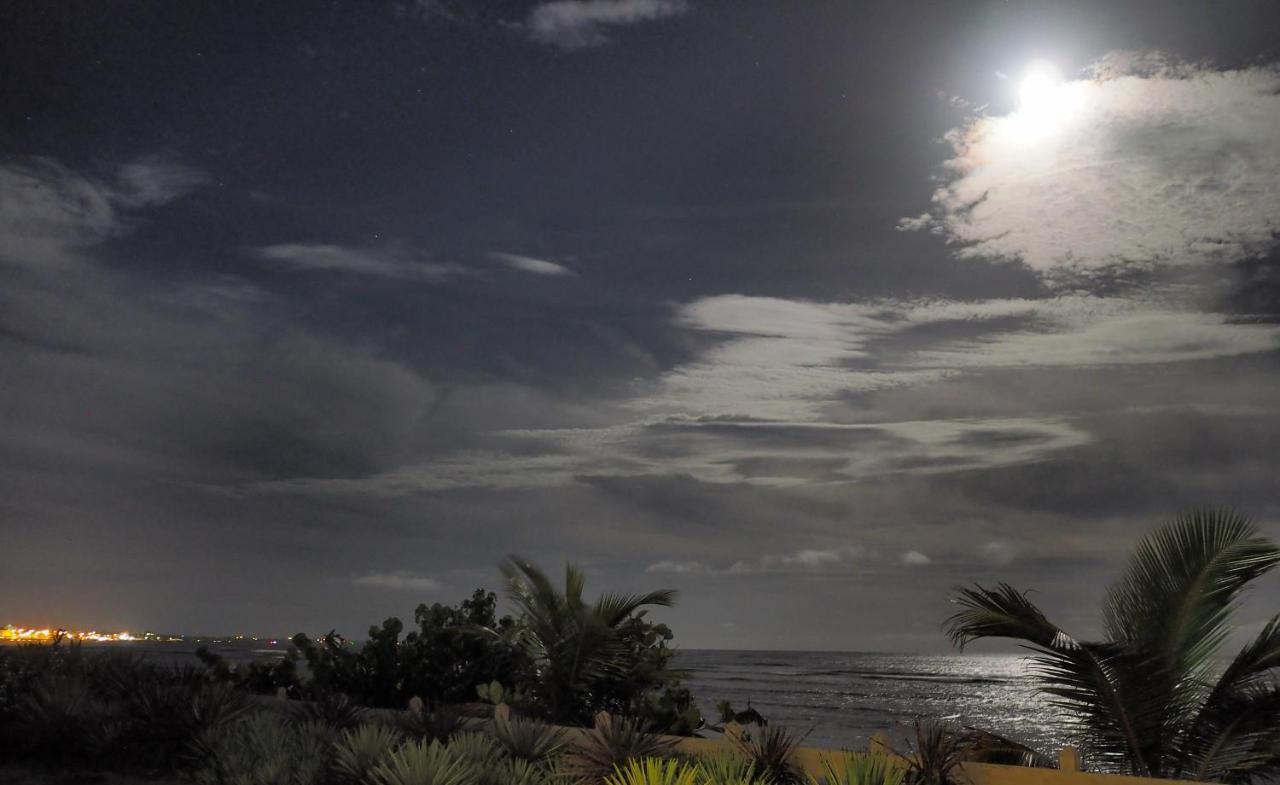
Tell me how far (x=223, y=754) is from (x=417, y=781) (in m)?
3.73

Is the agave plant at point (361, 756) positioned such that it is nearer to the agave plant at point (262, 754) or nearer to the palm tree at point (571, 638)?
the agave plant at point (262, 754)

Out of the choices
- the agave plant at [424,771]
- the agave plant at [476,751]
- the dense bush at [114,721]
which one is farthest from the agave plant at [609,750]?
the dense bush at [114,721]

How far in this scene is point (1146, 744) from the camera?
10.1 metres

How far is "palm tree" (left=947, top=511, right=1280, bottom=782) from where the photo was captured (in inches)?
391

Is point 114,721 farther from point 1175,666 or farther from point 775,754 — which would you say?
point 1175,666

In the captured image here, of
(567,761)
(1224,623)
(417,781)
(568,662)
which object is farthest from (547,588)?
(1224,623)

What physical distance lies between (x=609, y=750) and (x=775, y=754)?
5.15 feet

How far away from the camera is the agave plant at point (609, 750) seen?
31.3 ft

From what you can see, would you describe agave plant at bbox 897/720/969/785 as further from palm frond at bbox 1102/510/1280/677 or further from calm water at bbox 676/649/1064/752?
calm water at bbox 676/649/1064/752

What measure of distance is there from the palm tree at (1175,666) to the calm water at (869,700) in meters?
25.5

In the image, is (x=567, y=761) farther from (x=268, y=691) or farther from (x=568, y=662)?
(x=268, y=691)

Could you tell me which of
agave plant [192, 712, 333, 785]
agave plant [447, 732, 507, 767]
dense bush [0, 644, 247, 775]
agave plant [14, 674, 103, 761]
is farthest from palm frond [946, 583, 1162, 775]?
agave plant [14, 674, 103, 761]

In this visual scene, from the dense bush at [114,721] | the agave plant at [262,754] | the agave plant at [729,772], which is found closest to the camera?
the agave plant at [729,772]

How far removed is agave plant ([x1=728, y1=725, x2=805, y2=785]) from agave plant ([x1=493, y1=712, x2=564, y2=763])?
207 cm
